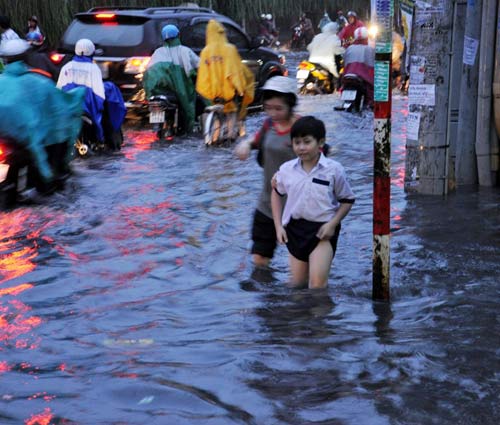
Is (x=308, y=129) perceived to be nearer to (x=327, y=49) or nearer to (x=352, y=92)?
(x=352, y=92)

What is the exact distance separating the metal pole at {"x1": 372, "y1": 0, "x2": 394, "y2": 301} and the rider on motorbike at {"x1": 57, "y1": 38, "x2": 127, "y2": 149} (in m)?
7.96

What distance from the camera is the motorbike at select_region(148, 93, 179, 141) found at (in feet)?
50.3

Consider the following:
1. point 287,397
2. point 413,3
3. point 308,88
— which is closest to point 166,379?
point 287,397

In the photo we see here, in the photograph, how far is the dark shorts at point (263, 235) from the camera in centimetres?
720

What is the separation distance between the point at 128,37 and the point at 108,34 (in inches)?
15.9

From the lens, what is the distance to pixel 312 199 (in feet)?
21.1

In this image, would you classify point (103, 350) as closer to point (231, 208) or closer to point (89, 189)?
point (231, 208)

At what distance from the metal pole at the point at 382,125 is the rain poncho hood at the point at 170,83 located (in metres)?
9.49

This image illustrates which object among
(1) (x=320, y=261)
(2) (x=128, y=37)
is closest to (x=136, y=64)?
(2) (x=128, y=37)

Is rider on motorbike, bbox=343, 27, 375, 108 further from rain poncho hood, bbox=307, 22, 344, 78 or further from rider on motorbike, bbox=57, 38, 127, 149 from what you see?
rider on motorbike, bbox=57, 38, 127, 149

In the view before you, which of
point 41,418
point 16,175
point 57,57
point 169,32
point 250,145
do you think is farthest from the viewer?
point 57,57

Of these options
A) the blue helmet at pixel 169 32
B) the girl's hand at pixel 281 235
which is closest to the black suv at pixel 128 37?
the blue helmet at pixel 169 32

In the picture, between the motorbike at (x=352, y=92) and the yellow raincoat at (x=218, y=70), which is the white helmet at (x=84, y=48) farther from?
the motorbike at (x=352, y=92)

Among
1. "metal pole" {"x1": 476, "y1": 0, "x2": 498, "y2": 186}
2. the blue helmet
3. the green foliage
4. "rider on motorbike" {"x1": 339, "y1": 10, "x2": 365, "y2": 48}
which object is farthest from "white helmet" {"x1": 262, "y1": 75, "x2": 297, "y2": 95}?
the green foliage
